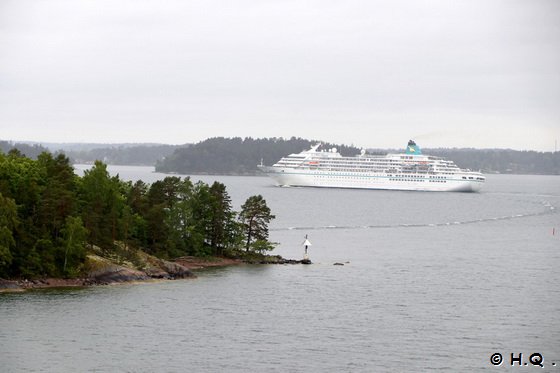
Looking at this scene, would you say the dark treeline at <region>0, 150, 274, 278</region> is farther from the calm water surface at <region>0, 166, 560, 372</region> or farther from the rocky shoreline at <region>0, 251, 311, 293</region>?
the calm water surface at <region>0, 166, 560, 372</region>

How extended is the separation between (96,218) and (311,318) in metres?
21.1

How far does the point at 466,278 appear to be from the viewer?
69.6m

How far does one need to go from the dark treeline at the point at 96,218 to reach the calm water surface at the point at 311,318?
3.76 m

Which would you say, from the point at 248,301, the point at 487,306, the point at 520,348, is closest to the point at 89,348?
the point at 248,301

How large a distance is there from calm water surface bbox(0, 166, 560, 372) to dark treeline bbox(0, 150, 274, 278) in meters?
3.76

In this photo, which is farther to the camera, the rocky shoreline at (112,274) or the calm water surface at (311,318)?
the rocky shoreline at (112,274)

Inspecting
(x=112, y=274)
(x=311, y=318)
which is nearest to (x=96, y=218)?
(x=112, y=274)

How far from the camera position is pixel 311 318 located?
52625mm

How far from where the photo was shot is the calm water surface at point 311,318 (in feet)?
141

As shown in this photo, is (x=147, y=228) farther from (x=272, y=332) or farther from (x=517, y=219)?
(x=517, y=219)

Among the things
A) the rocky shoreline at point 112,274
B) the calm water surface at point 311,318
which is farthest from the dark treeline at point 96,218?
the calm water surface at point 311,318

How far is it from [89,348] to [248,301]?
1490cm

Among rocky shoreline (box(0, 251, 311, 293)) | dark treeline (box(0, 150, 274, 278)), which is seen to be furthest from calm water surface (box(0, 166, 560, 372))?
dark treeline (box(0, 150, 274, 278))

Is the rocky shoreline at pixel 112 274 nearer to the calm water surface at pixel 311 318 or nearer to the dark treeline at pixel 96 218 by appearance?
the dark treeline at pixel 96 218
